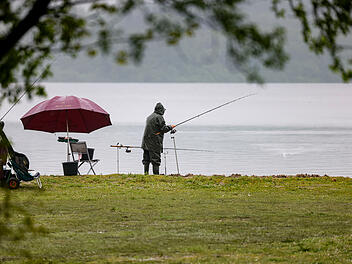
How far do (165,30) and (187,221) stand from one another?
5992 millimetres

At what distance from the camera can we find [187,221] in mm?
10664

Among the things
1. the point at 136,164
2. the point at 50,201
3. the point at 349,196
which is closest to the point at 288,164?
the point at 136,164

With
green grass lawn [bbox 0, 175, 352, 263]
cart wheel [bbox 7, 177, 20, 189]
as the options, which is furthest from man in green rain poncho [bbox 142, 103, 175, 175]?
cart wheel [bbox 7, 177, 20, 189]

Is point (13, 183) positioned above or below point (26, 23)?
below

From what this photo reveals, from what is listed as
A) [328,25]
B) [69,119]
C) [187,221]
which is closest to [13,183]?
[69,119]

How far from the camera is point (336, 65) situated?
16.8ft

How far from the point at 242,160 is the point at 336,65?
24332 millimetres

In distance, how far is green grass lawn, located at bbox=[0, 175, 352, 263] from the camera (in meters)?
8.32

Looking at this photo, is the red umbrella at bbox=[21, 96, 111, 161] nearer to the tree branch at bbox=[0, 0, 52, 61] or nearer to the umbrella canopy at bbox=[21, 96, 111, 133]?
the umbrella canopy at bbox=[21, 96, 111, 133]

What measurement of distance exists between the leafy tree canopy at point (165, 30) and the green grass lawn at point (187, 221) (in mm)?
1419

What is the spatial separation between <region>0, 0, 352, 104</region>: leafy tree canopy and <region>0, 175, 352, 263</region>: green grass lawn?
1.42 meters

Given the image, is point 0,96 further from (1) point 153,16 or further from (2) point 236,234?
(2) point 236,234

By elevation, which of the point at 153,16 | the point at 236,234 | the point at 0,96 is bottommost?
the point at 236,234

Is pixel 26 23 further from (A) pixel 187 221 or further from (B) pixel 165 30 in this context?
(A) pixel 187 221
